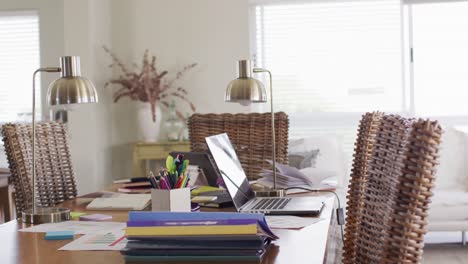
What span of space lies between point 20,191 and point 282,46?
152 inches

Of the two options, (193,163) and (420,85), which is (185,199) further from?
(420,85)

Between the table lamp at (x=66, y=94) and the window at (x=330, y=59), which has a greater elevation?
the window at (x=330, y=59)

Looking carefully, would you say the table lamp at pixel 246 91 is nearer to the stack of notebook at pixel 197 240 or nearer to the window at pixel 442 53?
the stack of notebook at pixel 197 240

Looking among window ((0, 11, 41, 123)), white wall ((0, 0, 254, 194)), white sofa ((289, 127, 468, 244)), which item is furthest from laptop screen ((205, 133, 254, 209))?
window ((0, 11, 41, 123))

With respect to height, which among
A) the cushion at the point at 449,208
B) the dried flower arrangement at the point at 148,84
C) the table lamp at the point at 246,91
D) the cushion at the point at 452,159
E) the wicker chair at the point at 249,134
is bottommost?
the cushion at the point at 449,208

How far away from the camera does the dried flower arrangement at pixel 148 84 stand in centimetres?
578

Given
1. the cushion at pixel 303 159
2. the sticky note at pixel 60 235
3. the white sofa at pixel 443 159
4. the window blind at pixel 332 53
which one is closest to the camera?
the sticky note at pixel 60 235

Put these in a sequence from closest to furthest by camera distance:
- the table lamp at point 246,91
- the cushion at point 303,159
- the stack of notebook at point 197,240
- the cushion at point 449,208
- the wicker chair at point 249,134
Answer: the stack of notebook at point 197,240 < the table lamp at point 246,91 < the wicker chair at point 249,134 < the cushion at point 449,208 < the cushion at point 303,159

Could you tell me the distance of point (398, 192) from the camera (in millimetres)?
1332

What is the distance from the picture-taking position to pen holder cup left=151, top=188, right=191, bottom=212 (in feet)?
6.35

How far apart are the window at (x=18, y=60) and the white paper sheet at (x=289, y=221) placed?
207 inches

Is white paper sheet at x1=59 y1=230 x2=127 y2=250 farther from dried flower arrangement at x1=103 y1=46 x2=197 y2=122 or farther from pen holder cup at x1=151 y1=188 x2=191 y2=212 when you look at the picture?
dried flower arrangement at x1=103 y1=46 x2=197 y2=122

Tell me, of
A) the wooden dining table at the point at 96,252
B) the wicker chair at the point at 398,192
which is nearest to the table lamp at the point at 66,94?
the wooden dining table at the point at 96,252

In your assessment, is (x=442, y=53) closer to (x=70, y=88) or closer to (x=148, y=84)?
(x=148, y=84)
